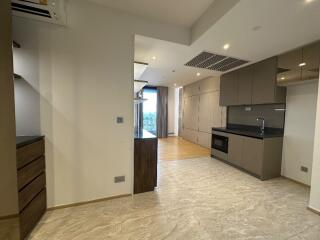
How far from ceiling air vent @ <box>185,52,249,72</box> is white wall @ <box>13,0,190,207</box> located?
1414 mm

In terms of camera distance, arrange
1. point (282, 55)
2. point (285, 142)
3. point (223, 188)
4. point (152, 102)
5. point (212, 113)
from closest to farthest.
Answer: point (223, 188) → point (282, 55) → point (285, 142) → point (212, 113) → point (152, 102)

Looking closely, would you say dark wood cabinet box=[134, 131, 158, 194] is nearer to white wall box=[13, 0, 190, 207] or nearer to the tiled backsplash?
white wall box=[13, 0, 190, 207]

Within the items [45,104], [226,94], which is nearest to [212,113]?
[226,94]

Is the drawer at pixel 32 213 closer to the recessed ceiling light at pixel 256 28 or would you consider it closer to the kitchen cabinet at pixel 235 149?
the recessed ceiling light at pixel 256 28

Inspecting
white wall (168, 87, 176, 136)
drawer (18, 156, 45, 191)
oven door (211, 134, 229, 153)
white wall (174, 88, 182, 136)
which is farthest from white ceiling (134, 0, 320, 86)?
white wall (174, 88, 182, 136)

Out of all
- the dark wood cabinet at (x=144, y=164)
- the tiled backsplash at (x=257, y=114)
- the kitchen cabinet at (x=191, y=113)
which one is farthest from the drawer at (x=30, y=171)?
the kitchen cabinet at (x=191, y=113)

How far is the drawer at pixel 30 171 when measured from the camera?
4.89 feet

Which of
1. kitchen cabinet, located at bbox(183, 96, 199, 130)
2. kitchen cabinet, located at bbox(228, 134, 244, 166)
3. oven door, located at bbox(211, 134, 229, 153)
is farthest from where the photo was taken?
kitchen cabinet, located at bbox(183, 96, 199, 130)

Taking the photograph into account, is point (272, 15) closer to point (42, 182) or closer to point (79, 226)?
point (79, 226)

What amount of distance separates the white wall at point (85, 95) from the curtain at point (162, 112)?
542cm

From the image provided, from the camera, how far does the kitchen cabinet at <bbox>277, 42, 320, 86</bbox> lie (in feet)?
8.23

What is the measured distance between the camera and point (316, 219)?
1.95m

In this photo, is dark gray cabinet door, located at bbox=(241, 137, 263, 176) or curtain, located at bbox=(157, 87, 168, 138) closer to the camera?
dark gray cabinet door, located at bbox=(241, 137, 263, 176)

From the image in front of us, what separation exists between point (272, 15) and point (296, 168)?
2870 mm
